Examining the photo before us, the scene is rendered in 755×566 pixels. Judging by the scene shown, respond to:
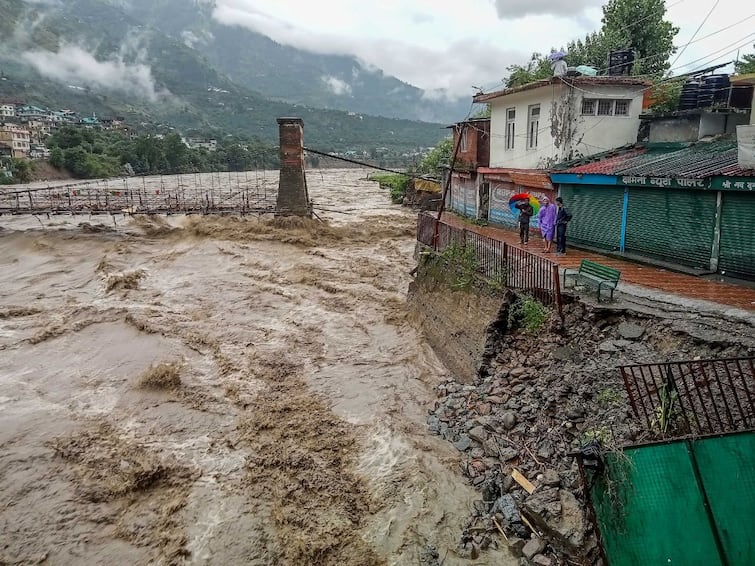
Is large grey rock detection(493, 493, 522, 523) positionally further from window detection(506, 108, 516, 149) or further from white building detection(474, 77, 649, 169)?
window detection(506, 108, 516, 149)

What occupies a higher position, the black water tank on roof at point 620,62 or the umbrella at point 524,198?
the black water tank on roof at point 620,62

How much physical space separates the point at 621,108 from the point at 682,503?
15868mm

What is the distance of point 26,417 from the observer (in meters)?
10.1

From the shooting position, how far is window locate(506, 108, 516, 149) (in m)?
19.9

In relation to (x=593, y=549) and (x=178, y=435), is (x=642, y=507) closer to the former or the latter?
(x=593, y=549)

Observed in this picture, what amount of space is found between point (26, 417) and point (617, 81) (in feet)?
60.5

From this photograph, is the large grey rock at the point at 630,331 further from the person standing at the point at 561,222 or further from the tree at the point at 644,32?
the tree at the point at 644,32

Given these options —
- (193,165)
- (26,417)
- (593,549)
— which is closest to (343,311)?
(26,417)

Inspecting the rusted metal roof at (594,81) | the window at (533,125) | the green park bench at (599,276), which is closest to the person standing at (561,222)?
the green park bench at (599,276)

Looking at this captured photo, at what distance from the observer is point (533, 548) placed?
597 centimetres

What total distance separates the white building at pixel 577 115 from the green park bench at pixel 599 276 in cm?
850

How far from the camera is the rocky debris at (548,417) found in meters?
6.16

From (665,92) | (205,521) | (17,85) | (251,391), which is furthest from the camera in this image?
(17,85)

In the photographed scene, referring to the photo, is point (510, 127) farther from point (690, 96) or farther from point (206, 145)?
point (206, 145)
